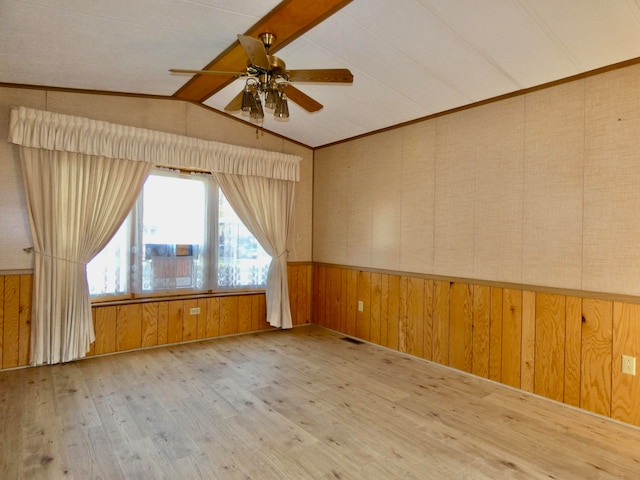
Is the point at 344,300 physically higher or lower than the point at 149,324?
higher

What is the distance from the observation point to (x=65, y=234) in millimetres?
3289

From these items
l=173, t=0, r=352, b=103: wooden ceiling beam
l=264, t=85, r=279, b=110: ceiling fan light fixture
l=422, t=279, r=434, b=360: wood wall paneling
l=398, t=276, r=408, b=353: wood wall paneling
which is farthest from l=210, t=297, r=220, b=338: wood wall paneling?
l=264, t=85, r=279, b=110: ceiling fan light fixture

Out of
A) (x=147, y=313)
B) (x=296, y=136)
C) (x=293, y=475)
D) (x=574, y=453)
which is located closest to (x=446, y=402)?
(x=574, y=453)

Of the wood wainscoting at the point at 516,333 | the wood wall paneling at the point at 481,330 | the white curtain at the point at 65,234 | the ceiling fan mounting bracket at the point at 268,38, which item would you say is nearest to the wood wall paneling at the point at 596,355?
the wood wainscoting at the point at 516,333

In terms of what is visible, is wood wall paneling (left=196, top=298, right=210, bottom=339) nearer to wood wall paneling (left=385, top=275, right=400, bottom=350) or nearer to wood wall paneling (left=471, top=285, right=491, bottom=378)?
wood wall paneling (left=385, top=275, right=400, bottom=350)

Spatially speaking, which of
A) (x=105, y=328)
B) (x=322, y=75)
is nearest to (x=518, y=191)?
(x=322, y=75)

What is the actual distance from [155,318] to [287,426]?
2.17 m

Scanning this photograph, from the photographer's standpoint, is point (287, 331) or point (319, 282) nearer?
point (287, 331)

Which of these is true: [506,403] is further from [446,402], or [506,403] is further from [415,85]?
[415,85]

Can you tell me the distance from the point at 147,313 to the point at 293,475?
8.48ft

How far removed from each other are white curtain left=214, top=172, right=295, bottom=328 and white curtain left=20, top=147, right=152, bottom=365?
1300mm

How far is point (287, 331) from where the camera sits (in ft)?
15.1

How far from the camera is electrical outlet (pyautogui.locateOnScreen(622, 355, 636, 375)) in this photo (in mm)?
2396

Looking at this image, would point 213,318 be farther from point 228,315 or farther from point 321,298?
point 321,298
